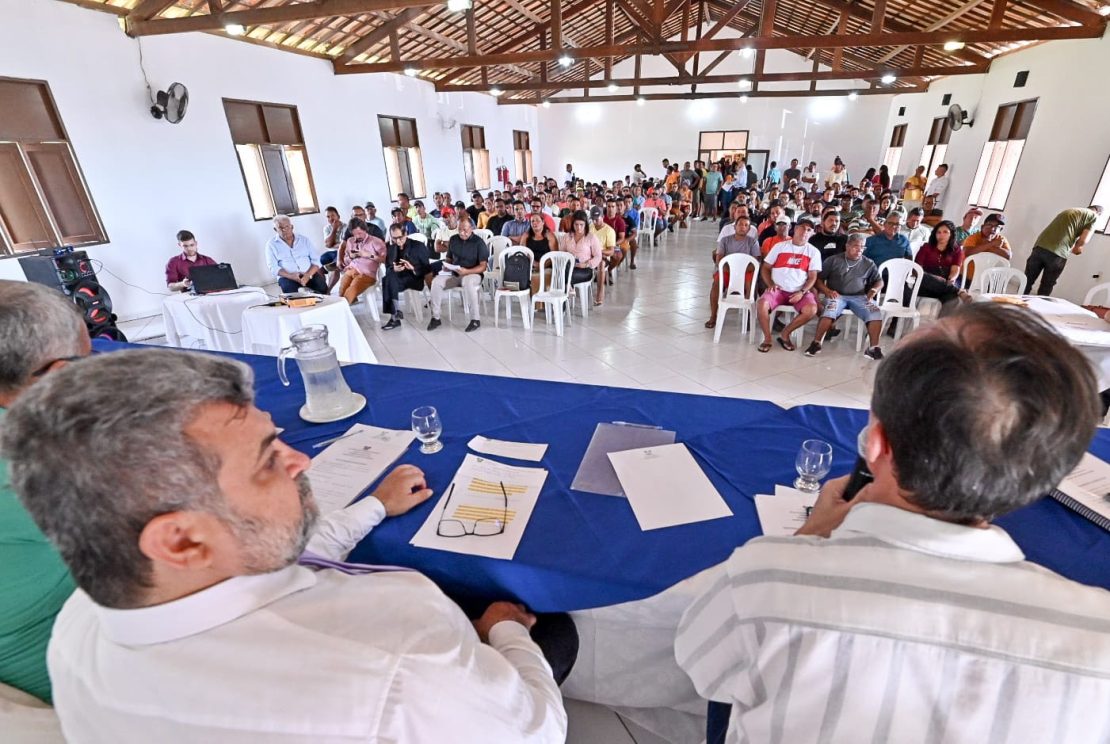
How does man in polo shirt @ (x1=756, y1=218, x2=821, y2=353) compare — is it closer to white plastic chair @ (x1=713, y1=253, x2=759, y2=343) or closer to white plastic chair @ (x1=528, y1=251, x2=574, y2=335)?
white plastic chair @ (x1=713, y1=253, x2=759, y2=343)

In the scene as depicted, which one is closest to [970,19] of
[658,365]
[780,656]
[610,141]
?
[658,365]

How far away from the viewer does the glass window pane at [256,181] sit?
641cm

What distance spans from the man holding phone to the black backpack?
39.0 inches

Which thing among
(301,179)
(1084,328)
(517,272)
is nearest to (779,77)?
(517,272)

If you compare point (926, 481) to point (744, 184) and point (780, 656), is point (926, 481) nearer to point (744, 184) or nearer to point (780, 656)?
point (780, 656)

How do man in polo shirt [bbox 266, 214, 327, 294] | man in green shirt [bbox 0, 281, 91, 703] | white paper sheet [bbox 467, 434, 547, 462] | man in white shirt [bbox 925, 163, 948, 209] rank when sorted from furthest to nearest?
man in white shirt [bbox 925, 163, 948, 209] < man in polo shirt [bbox 266, 214, 327, 294] < white paper sheet [bbox 467, 434, 547, 462] < man in green shirt [bbox 0, 281, 91, 703]

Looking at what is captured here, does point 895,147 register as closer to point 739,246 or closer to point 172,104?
point 739,246

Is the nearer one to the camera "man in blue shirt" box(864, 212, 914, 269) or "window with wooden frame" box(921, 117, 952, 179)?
"man in blue shirt" box(864, 212, 914, 269)

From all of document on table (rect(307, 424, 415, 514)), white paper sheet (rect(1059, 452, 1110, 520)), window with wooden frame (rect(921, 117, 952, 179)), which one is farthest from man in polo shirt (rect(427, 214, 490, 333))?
window with wooden frame (rect(921, 117, 952, 179))

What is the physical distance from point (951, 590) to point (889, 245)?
4.79 meters

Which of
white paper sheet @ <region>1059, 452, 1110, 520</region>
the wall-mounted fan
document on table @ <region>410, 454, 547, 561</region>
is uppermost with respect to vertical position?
the wall-mounted fan

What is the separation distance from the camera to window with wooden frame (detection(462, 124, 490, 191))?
1184 centimetres

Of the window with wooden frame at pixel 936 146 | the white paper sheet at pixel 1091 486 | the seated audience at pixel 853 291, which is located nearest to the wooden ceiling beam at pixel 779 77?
the window with wooden frame at pixel 936 146

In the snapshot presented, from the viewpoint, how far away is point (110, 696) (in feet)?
1.78
